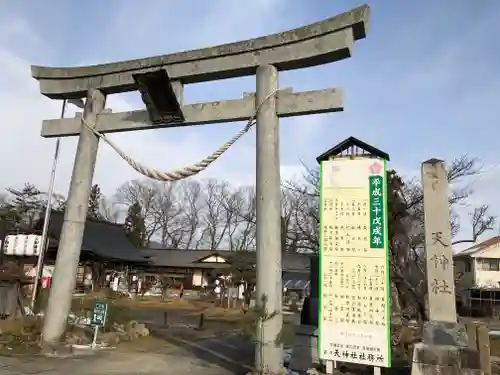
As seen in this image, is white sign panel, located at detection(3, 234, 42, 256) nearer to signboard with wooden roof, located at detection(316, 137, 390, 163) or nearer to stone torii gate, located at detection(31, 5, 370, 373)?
stone torii gate, located at detection(31, 5, 370, 373)

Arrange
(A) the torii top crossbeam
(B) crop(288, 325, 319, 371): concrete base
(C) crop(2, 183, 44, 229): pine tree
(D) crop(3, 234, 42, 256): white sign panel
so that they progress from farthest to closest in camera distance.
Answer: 1. (C) crop(2, 183, 44, 229): pine tree
2. (D) crop(3, 234, 42, 256): white sign panel
3. (B) crop(288, 325, 319, 371): concrete base
4. (A) the torii top crossbeam

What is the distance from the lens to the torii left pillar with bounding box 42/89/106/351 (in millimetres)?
9016

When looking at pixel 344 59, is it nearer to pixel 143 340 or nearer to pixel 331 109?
pixel 331 109

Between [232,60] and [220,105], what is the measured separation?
36.4 inches

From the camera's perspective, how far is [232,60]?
28.2ft

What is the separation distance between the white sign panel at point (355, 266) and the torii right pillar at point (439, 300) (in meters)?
0.65

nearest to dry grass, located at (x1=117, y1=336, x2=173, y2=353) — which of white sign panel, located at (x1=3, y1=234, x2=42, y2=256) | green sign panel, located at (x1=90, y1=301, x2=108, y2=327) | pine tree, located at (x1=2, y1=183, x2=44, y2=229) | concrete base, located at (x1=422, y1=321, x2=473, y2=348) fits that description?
green sign panel, located at (x1=90, y1=301, x2=108, y2=327)

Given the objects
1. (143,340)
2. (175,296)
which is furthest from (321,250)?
(175,296)

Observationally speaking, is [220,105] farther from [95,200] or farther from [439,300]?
[95,200]

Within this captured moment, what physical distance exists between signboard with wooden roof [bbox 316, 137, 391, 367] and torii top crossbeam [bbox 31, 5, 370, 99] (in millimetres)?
2082

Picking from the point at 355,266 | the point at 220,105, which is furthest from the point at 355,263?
the point at 220,105

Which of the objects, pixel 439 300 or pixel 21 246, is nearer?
pixel 439 300

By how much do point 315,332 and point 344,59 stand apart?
216 inches

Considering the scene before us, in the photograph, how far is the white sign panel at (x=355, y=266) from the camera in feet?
23.4
